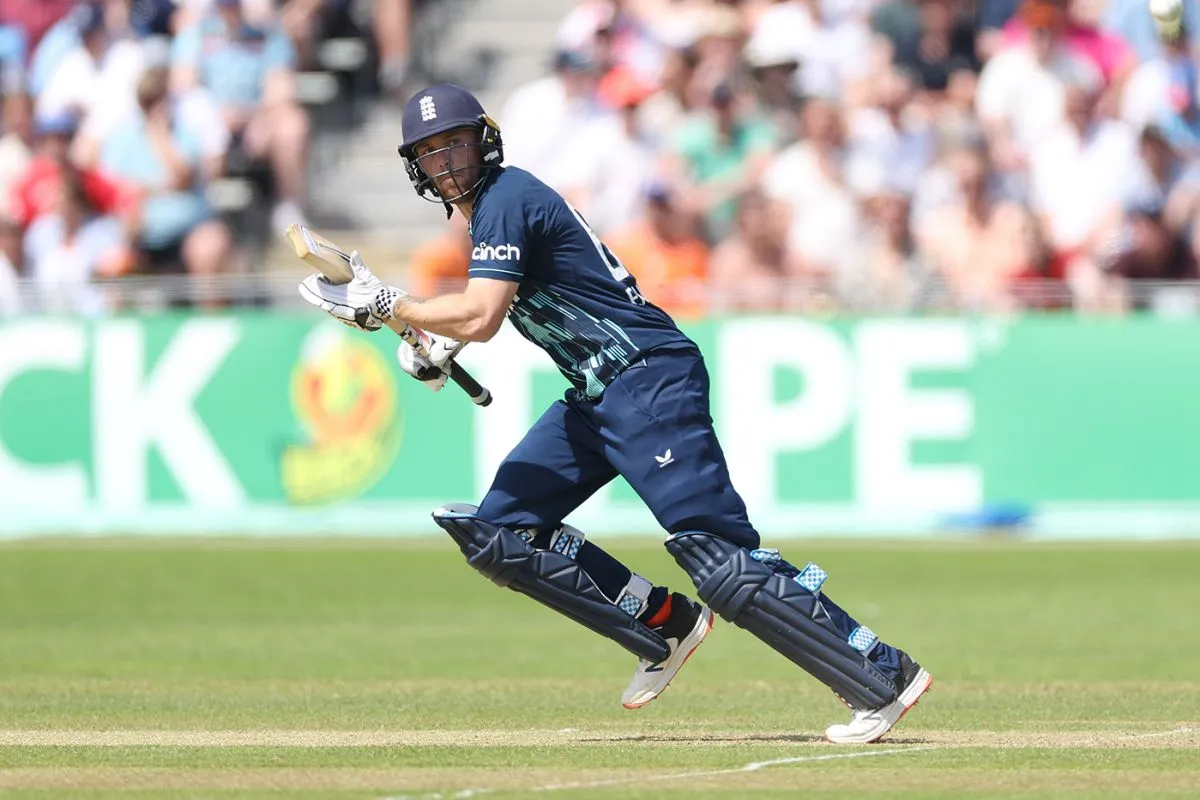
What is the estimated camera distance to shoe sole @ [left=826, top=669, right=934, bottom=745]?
779 centimetres

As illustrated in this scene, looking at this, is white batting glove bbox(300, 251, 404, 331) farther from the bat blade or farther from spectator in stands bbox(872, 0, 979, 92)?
spectator in stands bbox(872, 0, 979, 92)

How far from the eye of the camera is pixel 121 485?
16.7 meters

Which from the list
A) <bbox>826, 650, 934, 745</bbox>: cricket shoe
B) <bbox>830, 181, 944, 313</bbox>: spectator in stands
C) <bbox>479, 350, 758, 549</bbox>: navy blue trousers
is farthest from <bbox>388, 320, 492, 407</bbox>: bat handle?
<bbox>830, 181, 944, 313</bbox>: spectator in stands

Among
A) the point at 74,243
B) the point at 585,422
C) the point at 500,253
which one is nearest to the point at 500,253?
the point at 500,253

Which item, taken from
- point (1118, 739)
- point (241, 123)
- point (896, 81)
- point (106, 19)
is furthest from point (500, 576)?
point (106, 19)

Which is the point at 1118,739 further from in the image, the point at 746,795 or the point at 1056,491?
the point at 1056,491

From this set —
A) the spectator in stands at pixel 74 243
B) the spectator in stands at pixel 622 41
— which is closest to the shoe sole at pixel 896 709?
the spectator in stands at pixel 74 243

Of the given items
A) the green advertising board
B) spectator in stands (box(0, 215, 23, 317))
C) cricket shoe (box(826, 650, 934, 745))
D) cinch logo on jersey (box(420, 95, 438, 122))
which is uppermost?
cinch logo on jersey (box(420, 95, 438, 122))

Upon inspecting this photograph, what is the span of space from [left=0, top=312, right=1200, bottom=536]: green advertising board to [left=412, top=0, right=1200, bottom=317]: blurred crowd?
437 millimetres

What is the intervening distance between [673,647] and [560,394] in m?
7.92

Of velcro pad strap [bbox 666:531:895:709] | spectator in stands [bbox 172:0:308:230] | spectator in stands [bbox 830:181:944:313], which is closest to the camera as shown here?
velcro pad strap [bbox 666:531:895:709]

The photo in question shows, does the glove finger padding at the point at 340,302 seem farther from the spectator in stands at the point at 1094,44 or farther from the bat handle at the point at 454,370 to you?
the spectator in stands at the point at 1094,44

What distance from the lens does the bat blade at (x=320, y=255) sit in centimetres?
769

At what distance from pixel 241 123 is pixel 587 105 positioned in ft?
10.8
